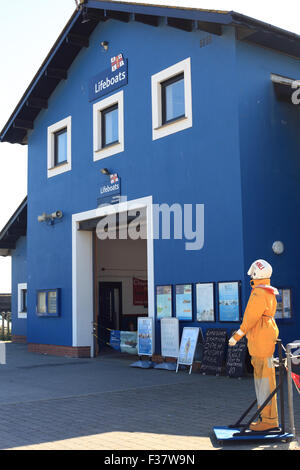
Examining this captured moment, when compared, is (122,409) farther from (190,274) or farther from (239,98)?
(239,98)

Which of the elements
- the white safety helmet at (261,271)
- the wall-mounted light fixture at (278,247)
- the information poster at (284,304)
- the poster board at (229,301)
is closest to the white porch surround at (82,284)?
the poster board at (229,301)

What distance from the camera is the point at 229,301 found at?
11.5 m

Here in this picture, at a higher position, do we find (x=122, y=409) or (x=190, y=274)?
(x=190, y=274)

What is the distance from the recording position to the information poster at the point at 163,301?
13.0 metres

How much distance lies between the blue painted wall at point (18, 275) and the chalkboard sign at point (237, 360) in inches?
547

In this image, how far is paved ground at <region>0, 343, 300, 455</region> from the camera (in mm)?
6098

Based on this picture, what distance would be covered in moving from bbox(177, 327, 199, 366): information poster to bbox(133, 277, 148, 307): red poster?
8748 millimetres

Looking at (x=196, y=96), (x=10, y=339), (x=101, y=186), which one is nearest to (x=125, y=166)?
(x=101, y=186)

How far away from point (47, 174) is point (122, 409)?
11289mm

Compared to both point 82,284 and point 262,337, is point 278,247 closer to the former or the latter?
point 262,337

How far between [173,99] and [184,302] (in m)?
4.64

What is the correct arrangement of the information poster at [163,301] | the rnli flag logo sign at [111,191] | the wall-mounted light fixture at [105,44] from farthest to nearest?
the wall-mounted light fixture at [105,44]
the rnli flag logo sign at [111,191]
the information poster at [163,301]

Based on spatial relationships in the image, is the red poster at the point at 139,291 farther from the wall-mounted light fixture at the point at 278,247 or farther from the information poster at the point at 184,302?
the wall-mounted light fixture at the point at 278,247

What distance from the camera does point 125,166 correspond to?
48.1 feet
